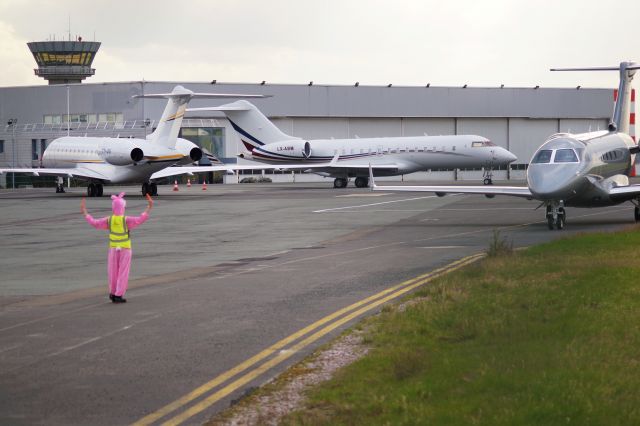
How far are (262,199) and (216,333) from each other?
40.2 metres

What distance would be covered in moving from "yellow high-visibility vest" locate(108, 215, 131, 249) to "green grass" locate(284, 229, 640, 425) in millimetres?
4630

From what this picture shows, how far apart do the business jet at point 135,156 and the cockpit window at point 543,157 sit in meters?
27.8

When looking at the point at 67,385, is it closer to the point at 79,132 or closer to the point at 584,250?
the point at 584,250

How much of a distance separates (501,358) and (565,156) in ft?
68.6

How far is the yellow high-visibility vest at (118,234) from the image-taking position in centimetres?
1628

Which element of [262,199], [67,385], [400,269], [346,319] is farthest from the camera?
[262,199]

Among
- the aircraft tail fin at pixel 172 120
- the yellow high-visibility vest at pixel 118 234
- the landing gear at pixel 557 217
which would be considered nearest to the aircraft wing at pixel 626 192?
the landing gear at pixel 557 217

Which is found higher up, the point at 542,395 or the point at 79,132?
the point at 79,132

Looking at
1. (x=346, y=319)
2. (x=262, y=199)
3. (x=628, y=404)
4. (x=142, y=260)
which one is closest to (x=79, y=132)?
(x=262, y=199)

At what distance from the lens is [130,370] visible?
10.6 m

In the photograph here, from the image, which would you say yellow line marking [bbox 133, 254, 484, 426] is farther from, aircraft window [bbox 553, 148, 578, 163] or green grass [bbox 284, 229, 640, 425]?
aircraft window [bbox 553, 148, 578, 163]

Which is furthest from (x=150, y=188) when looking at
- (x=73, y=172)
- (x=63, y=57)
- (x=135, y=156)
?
(x=63, y=57)

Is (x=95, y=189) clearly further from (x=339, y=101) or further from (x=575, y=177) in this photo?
(x=339, y=101)

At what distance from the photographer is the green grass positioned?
8234 mm
